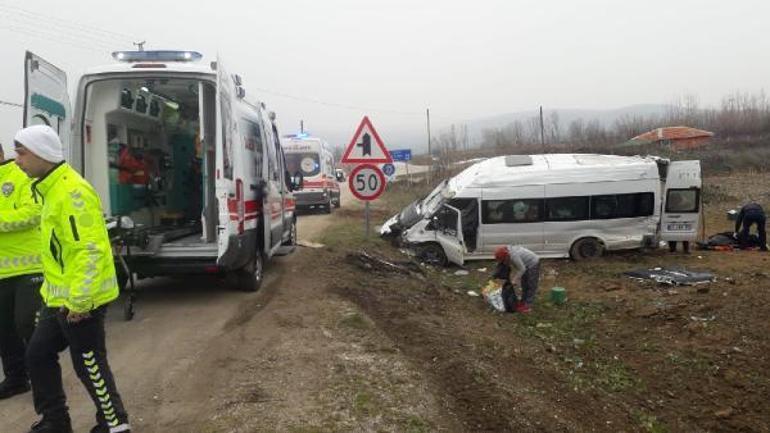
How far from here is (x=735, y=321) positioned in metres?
8.96

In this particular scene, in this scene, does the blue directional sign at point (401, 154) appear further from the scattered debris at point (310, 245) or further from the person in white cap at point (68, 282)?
the person in white cap at point (68, 282)

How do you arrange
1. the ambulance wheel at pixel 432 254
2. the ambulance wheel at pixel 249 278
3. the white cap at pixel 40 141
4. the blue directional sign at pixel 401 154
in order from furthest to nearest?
the blue directional sign at pixel 401 154 → the ambulance wheel at pixel 432 254 → the ambulance wheel at pixel 249 278 → the white cap at pixel 40 141

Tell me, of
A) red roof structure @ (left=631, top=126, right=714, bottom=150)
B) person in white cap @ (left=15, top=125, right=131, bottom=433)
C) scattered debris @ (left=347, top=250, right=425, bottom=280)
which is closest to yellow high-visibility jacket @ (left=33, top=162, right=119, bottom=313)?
person in white cap @ (left=15, top=125, right=131, bottom=433)

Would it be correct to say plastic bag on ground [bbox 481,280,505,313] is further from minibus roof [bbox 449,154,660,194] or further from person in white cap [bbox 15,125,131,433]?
person in white cap [bbox 15,125,131,433]

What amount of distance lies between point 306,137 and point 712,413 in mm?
17474

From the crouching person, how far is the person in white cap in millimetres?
6867

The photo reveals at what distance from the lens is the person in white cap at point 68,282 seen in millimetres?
3471

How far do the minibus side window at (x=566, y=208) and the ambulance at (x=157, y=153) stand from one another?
295 inches

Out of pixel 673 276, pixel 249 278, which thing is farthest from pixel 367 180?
pixel 673 276

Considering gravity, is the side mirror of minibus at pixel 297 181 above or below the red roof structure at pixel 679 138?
below

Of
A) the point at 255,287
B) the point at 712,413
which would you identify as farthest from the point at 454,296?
the point at 712,413

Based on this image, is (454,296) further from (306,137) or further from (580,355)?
(306,137)

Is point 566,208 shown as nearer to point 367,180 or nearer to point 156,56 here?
point 367,180

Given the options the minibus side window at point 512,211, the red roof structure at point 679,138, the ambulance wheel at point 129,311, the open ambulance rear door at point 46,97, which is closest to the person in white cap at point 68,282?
the open ambulance rear door at point 46,97
